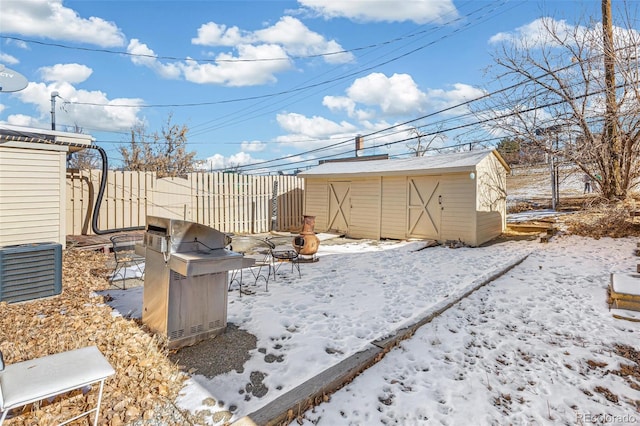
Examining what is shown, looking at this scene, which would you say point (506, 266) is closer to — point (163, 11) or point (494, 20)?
point (494, 20)

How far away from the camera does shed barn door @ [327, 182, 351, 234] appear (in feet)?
37.8

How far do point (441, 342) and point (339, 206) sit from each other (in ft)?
27.7

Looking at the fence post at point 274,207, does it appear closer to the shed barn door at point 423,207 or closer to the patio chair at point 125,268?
the shed barn door at point 423,207

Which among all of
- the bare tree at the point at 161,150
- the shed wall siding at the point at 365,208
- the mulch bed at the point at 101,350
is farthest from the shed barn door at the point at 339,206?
the bare tree at the point at 161,150

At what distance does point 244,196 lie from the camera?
12.2 meters

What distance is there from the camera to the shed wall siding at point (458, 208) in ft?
29.3

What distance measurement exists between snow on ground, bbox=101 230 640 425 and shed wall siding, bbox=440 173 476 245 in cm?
263

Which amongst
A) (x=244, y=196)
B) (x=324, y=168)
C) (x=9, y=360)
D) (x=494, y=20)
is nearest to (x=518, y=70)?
(x=494, y=20)

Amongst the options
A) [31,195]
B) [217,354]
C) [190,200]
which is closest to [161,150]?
[190,200]

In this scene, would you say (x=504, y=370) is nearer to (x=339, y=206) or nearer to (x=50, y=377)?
(x=50, y=377)

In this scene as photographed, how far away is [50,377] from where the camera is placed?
6.25 feet

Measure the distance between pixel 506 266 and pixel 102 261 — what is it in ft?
26.8

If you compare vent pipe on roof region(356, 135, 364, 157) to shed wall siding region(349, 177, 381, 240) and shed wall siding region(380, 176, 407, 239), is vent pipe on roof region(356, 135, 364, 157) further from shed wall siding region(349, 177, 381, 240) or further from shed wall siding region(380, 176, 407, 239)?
shed wall siding region(380, 176, 407, 239)

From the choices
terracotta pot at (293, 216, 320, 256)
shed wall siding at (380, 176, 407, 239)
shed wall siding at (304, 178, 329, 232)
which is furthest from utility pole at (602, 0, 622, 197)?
terracotta pot at (293, 216, 320, 256)
